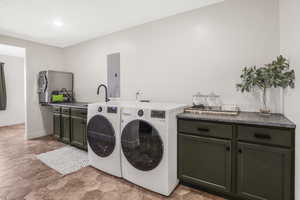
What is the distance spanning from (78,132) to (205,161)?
2470 millimetres

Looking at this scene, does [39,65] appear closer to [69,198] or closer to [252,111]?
[69,198]

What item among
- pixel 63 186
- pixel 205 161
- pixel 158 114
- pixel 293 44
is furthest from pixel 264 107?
pixel 63 186

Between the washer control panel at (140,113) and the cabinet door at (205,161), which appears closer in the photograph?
the cabinet door at (205,161)

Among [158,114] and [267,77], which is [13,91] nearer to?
[158,114]

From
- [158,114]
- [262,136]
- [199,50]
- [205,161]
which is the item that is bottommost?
[205,161]

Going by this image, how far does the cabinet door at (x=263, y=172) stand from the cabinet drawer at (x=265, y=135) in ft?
0.18

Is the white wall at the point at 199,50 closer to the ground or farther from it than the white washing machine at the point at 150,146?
→ farther from it

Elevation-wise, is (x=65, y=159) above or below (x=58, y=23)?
below

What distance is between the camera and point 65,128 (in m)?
3.30

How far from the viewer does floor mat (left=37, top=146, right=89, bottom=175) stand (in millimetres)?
2355

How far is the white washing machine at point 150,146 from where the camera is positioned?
1.66 m

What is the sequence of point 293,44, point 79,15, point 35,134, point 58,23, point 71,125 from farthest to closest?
point 35,134
point 71,125
point 58,23
point 79,15
point 293,44

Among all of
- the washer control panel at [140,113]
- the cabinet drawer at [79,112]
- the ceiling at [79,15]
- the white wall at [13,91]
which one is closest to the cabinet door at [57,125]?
the cabinet drawer at [79,112]

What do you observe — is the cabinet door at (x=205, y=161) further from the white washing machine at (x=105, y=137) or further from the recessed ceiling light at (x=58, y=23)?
the recessed ceiling light at (x=58, y=23)
